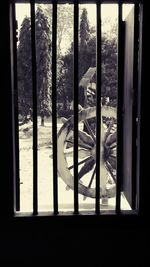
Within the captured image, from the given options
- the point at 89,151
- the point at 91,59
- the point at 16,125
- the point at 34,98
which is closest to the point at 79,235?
the point at 16,125

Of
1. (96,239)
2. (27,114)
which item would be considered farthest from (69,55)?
(96,239)

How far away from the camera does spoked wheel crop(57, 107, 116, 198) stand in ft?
7.84

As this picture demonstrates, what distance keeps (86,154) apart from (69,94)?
2.34ft

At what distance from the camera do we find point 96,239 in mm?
1875

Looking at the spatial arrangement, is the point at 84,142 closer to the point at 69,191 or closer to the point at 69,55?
the point at 69,191

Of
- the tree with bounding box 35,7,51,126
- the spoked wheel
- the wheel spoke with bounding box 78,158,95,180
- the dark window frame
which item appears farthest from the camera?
the wheel spoke with bounding box 78,158,95,180

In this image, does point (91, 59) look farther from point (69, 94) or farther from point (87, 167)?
point (87, 167)

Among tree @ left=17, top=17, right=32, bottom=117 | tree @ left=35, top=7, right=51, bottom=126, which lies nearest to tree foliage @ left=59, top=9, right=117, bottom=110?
tree @ left=35, top=7, right=51, bottom=126

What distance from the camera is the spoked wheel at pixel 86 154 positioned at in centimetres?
239

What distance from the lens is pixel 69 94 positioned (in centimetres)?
217

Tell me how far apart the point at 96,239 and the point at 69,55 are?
118cm

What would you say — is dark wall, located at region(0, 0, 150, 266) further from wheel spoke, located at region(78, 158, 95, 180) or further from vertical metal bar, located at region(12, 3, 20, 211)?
wheel spoke, located at region(78, 158, 95, 180)

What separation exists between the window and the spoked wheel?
15 mm

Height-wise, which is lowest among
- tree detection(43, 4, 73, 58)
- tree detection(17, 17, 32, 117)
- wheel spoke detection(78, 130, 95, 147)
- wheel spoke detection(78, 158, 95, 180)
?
wheel spoke detection(78, 158, 95, 180)
